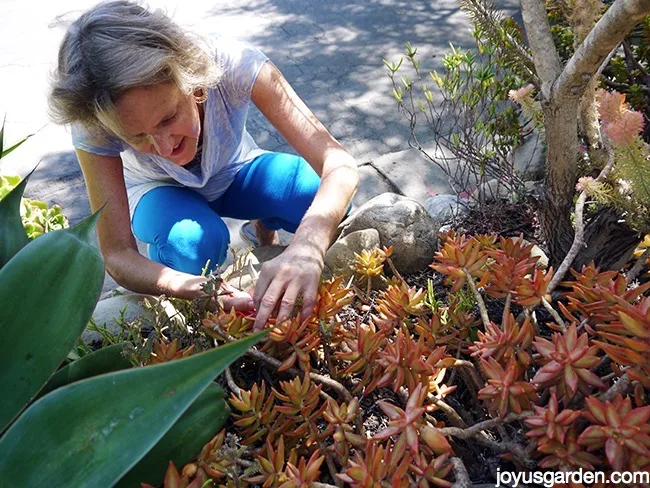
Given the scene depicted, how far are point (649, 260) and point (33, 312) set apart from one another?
45.3 inches

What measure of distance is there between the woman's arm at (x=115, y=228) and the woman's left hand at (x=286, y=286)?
1.96ft

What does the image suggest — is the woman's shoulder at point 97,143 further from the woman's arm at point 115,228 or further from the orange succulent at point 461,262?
the orange succulent at point 461,262

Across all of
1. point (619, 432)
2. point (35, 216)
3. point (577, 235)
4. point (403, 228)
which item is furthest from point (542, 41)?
point (35, 216)

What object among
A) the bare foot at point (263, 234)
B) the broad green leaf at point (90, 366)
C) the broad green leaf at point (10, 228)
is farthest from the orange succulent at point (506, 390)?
the bare foot at point (263, 234)

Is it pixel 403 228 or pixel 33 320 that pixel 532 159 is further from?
pixel 33 320

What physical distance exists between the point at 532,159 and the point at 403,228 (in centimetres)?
115

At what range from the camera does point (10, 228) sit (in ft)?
4.04

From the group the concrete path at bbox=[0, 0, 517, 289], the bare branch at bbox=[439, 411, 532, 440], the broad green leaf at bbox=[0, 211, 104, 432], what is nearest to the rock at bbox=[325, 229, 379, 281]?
the bare branch at bbox=[439, 411, 532, 440]

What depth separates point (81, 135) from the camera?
7.19 feet

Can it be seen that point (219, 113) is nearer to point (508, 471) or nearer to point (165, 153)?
point (165, 153)

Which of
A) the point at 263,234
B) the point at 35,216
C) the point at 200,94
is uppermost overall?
the point at 200,94

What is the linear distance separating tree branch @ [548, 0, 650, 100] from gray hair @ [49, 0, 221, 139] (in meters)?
1.05

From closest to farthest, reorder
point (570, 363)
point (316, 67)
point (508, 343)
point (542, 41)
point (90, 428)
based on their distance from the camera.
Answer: point (90, 428) → point (570, 363) → point (508, 343) → point (542, 41) → point (316, 67)

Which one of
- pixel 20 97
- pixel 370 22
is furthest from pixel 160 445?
pixel 370 22
